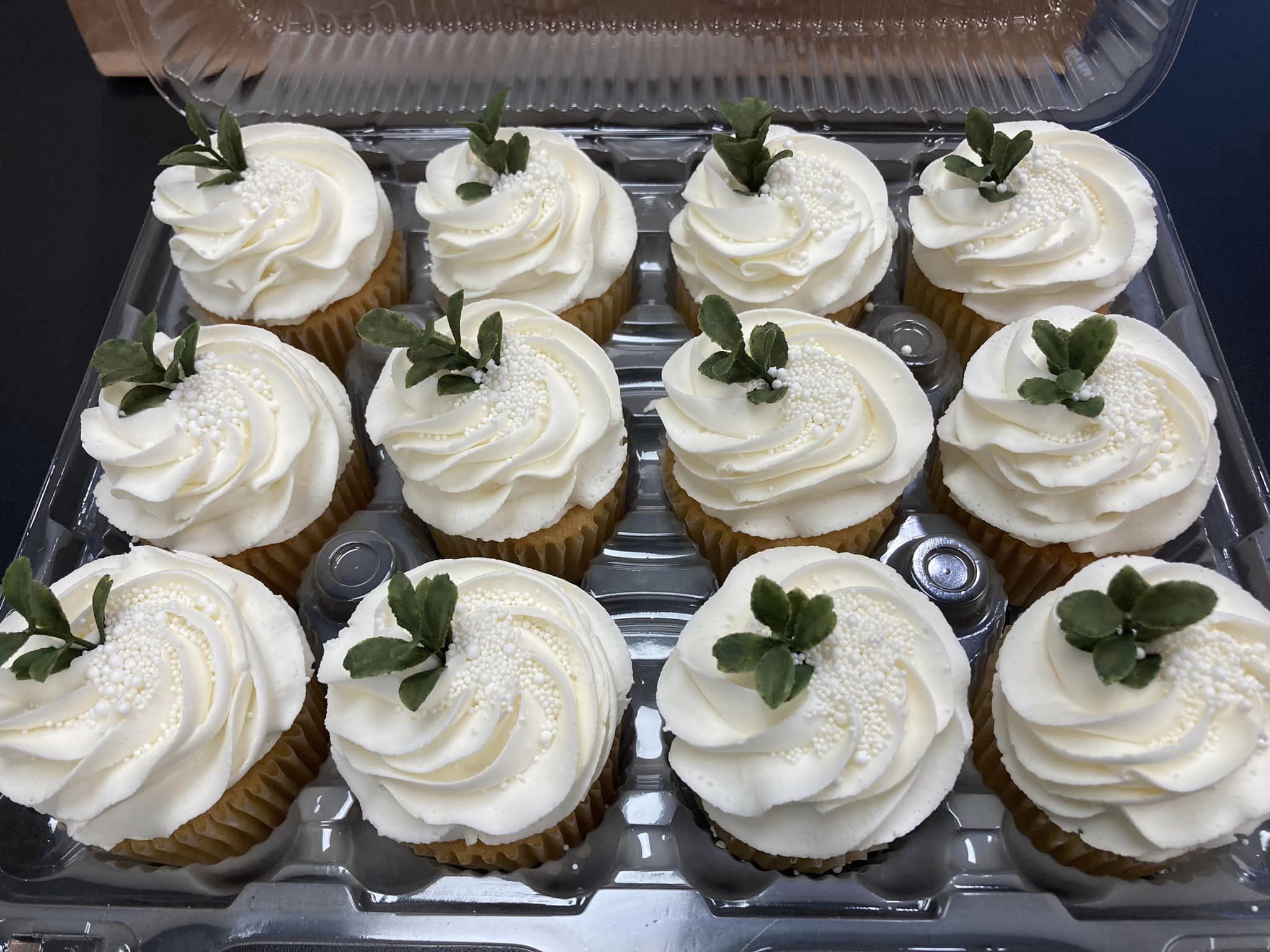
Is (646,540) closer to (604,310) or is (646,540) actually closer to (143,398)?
(604,310)

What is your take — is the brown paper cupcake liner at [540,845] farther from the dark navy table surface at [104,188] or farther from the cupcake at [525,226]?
the dark navy table surface at [104,188]

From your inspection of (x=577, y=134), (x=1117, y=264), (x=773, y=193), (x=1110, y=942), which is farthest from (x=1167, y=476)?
(x=577, y=134)

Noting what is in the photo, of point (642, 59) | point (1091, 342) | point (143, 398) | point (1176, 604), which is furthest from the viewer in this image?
point (642, 59)

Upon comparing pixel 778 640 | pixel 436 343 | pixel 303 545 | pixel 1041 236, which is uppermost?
pixel 436 343

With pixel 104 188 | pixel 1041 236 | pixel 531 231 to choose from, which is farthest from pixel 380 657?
pixel 104 188

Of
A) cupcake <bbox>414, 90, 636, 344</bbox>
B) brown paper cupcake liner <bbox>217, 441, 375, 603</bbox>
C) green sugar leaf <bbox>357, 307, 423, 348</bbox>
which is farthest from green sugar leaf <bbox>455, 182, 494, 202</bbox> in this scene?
brown paper cupcake liner <bbox>217, 441, 375, 603</bbox>

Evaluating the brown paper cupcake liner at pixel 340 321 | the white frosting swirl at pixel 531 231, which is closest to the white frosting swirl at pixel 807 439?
the white frosting swirl at pixel 531 231

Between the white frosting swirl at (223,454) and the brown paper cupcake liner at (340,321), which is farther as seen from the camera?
the brown paper cupcake liner at (340,321)
